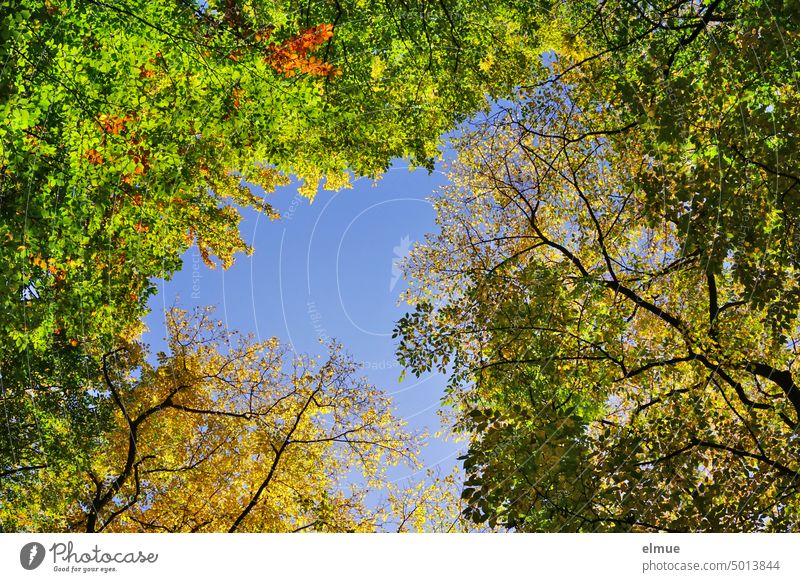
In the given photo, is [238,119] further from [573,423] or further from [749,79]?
[749,79]

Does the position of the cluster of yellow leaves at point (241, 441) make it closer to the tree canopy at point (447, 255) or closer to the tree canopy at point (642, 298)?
the tree canopy at point (447, 255)

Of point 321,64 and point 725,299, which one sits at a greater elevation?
point 321,64

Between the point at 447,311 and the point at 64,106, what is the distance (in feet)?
24.1

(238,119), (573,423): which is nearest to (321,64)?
(238,119)

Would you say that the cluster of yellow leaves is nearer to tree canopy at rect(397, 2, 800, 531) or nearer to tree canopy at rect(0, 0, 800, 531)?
tree canopy at rect(0, 0, 800, 531)

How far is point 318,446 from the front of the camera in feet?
56.2

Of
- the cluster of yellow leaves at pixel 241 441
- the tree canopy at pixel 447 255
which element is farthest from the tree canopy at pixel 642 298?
the cluster of yellow leaves at pixel 241 441
